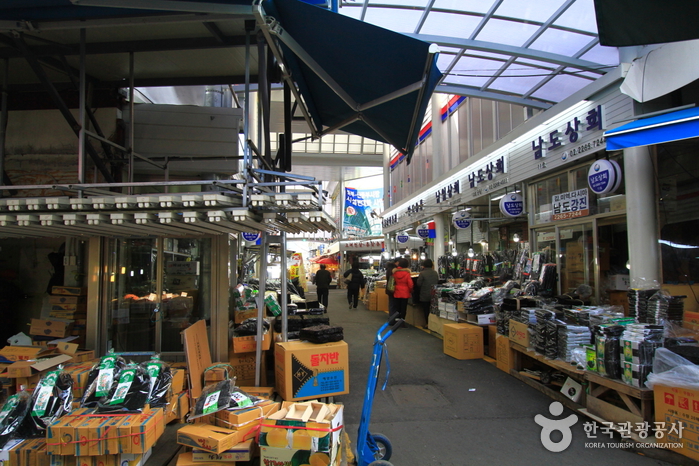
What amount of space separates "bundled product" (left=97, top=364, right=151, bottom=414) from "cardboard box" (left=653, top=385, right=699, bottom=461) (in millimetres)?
4896

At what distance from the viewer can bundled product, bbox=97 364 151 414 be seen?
3.44 meters

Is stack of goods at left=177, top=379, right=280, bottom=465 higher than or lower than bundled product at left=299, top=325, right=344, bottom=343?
lower

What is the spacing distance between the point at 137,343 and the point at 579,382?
6258mm

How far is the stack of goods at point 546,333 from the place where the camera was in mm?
5191

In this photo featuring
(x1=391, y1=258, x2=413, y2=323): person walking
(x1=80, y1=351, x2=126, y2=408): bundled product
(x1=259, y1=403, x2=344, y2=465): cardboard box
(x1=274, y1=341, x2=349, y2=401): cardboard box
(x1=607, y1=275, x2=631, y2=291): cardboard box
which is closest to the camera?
(x1=259, y1=403, x2=344, y2=465): cardboard box

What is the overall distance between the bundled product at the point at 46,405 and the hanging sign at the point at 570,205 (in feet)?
27.5

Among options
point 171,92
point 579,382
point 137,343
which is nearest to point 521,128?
point 579,382

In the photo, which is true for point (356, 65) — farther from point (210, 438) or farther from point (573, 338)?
point (573, 338)

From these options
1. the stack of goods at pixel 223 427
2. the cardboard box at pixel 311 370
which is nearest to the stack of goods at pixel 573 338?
the cardboard box at pixel 311 370

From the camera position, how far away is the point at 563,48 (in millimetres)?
6754

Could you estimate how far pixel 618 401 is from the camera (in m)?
4.45

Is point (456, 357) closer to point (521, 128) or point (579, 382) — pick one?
point (579, 382)

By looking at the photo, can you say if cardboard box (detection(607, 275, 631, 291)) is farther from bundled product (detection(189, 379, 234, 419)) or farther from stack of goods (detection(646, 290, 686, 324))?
bundled product (detection(189, 379, 234, 419))

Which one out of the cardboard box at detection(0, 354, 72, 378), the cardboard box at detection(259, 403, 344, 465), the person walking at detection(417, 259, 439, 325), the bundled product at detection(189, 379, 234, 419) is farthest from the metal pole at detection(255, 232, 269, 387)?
the person walking at detection(417, 259, 439, 325)
